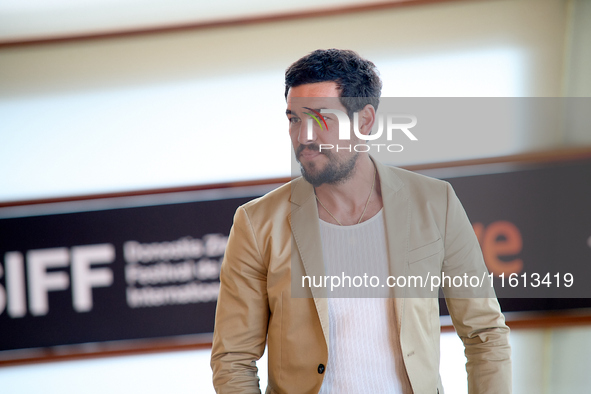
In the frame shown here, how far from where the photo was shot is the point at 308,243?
4.73ft

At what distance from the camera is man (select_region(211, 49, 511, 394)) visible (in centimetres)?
138

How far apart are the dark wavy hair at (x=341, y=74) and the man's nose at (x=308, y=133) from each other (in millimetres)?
125

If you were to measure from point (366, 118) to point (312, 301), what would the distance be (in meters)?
0.60

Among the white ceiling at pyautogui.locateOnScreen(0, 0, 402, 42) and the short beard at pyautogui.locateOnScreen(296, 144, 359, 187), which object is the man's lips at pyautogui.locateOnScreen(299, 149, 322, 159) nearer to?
the short beard at pyautogui.locateOnScreen(296, 144, 359, 187)

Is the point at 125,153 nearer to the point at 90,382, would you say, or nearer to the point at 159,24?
the point at 159,24

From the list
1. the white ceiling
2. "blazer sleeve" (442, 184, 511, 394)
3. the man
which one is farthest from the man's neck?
the white ceiling

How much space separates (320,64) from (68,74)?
6.52 ft

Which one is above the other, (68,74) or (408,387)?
(68,74)

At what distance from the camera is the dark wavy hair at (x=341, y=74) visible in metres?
1.41

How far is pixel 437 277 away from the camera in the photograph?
57.6 inches

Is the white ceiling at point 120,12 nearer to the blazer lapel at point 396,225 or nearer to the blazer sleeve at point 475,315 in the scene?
the blazer lapel at point 396,225

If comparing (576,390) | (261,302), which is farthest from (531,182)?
(261,302)

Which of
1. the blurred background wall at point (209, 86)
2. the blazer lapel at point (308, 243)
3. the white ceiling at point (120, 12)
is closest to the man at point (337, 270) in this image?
the blazer lapel at point (308, 243)

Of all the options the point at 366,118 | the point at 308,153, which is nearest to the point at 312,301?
the point at 308,153
